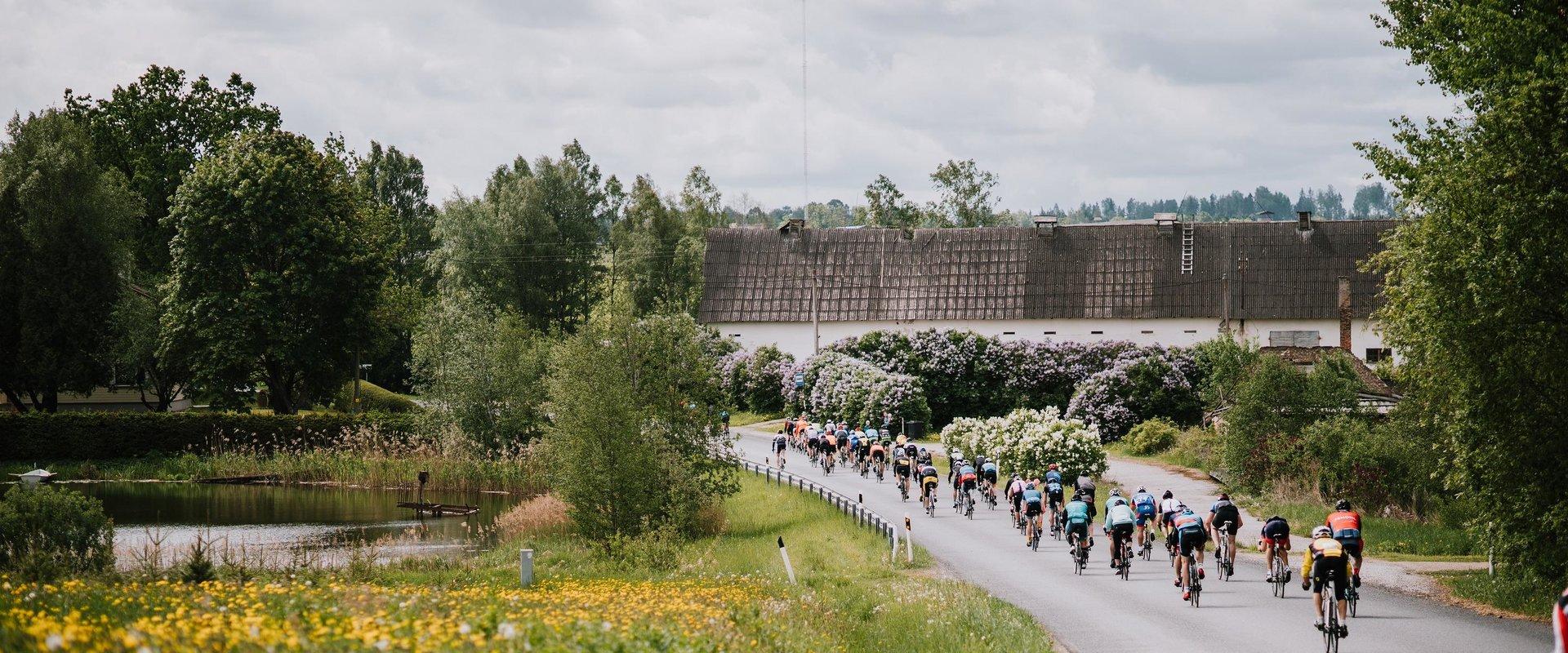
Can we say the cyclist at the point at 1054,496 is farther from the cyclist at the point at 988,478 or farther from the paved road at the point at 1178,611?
the cyclist at the point at 988,478

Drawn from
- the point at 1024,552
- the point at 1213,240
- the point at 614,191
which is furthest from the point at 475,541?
the point at 614,191

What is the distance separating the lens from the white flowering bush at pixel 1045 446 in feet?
131

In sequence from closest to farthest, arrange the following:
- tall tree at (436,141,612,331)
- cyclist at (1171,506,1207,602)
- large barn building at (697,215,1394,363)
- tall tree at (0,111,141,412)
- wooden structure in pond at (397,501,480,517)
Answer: cyclist at (1171,506,1207,602)
wooden structure in pond at (397,501,480,517)
tall tree at (0,111,141,412)
large barn building at (697,215,1394,363)
tall tree at (436,141,612,331)

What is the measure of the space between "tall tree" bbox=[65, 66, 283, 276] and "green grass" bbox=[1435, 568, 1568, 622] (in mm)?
54619

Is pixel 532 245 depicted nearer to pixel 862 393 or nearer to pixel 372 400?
pixel 372 400

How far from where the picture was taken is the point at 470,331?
50.0 meters

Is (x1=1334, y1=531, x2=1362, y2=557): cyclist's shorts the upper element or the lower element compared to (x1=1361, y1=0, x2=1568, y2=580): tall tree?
lower

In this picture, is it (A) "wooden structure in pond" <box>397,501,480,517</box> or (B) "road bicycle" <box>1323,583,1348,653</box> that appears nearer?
(B) "road bicycle" <box>1323,583,1348,653</box>

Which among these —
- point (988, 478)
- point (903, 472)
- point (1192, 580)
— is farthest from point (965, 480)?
point (1192, 580)

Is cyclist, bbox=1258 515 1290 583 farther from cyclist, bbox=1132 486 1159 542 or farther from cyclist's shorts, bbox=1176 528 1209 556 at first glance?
cyclist, bbox=1132 486 1159 542

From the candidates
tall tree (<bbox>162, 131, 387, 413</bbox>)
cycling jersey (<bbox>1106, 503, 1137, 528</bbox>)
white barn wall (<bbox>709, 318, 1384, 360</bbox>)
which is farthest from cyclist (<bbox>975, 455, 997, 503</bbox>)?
white barn wall (<bbox>709, 318, 1384, 360</bbox>)

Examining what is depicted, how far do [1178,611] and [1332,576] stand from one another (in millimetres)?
3719

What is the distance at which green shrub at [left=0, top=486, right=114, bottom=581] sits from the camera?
22219mm

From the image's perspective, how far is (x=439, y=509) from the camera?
131ft
